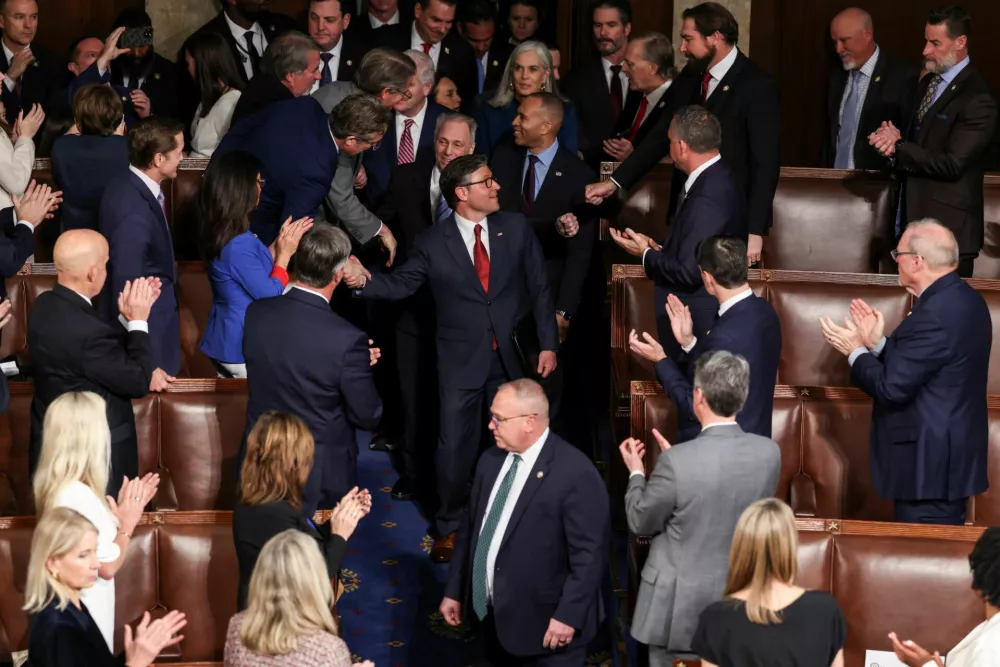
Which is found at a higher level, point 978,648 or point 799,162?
point 799,162

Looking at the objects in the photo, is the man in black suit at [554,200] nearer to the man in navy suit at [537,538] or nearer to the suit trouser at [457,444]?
the suit trouser at [457,444]

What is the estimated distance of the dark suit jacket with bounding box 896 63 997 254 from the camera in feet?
19.5

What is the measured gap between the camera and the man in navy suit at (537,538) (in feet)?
13.7

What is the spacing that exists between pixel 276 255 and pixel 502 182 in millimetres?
1542

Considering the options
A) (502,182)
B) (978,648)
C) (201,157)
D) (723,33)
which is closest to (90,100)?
(201,157)

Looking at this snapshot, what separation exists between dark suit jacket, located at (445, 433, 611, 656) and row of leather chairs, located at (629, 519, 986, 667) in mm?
389

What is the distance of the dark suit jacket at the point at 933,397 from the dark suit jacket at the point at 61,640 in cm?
256

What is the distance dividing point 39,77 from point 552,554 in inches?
185

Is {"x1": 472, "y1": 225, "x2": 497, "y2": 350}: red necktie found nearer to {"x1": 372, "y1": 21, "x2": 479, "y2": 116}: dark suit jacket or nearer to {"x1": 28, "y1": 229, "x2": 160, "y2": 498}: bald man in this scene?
{"x1": 28, "y1": 229, "x2": 160, "y2": 498}: bald man

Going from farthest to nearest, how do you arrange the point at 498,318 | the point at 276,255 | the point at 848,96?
the point at 848,96 < the point at 498,318 < the point at 276,255

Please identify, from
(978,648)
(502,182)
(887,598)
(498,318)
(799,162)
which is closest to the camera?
(978,648)

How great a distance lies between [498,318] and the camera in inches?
222

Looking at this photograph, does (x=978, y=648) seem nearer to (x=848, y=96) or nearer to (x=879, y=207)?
(x=879, y=207)

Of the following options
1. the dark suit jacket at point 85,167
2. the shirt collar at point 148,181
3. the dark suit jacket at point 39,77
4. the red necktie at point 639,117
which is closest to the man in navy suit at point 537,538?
the shirt collar at point 148,181
